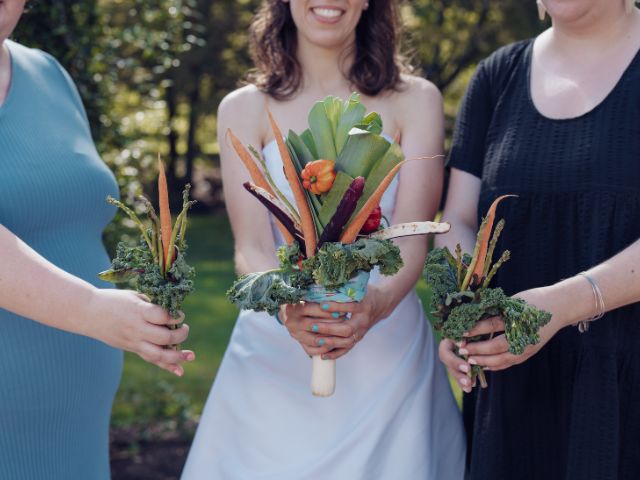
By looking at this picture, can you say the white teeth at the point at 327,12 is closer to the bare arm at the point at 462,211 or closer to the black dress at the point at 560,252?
the black dress at the point at 560,252

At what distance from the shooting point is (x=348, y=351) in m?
3.15

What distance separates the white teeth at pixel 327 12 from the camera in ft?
11.0

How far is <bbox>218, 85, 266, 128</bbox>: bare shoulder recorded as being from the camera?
3.56 meters

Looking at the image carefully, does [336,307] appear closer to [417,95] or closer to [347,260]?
[347,260]

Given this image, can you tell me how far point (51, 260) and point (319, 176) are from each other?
3.40ft

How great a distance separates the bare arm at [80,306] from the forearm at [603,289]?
3.71 feet

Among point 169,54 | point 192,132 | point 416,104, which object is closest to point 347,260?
point 416,104

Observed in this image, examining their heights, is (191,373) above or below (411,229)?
below

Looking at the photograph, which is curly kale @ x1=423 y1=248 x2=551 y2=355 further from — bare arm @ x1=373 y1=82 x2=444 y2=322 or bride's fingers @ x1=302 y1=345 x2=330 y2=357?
bare arm @ x1=373 y1=82 x2=444 y2=322

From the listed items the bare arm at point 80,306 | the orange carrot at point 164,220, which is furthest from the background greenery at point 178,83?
the bare arm at point 80,306

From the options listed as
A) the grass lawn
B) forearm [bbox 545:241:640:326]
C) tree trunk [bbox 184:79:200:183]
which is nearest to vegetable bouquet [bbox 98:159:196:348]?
forearm [bbox 545:241:640:326]

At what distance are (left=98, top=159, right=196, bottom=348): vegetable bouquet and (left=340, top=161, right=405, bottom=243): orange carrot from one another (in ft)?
1.55

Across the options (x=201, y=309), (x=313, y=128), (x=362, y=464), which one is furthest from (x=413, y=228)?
(x=201, y=309)

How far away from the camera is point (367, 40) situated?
3.65 metres
